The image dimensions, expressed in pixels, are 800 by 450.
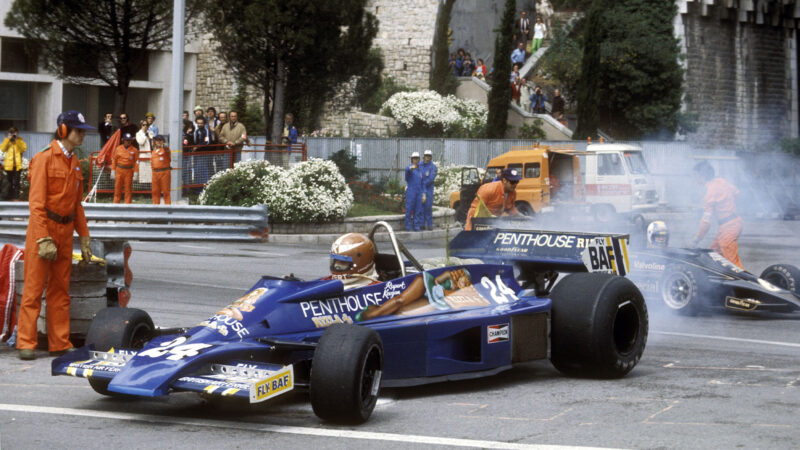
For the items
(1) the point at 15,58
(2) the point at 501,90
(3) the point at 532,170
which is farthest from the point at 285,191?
(1) the point at 15,58

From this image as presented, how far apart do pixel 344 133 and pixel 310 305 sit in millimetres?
37068

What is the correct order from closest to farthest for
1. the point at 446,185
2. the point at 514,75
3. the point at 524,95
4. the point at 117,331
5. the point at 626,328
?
the point at 117,331, the point at 626,328, the point at 446,185, the point at 514,75, the point at 524,95

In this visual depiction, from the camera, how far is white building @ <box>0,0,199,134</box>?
41.1 metres

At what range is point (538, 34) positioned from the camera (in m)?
48.0

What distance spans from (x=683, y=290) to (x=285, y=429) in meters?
7.84

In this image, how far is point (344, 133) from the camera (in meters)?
44.7

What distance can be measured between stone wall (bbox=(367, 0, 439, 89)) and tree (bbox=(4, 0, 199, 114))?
17825 mm

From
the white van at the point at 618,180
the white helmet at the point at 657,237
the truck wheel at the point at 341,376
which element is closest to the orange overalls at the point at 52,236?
the truck wheel at the point at 341,376

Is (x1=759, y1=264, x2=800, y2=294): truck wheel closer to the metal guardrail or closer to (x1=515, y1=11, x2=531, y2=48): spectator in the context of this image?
the metal guardrail

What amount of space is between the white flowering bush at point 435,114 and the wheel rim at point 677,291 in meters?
29.9

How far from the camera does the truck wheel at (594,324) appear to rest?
342 inches

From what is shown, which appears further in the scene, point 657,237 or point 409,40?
point 409,40

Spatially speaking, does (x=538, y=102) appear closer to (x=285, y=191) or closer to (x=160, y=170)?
(x=285, y=191)

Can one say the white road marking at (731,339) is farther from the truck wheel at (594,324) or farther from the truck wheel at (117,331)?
the truck wheel at (117,331)
